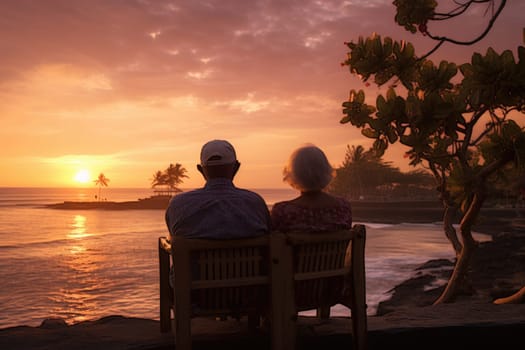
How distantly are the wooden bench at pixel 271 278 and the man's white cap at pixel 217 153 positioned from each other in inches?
18.4

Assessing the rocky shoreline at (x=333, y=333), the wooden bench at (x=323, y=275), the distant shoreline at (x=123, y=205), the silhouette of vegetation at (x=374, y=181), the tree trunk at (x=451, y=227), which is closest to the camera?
the wooden bench at (x=323, y=275)

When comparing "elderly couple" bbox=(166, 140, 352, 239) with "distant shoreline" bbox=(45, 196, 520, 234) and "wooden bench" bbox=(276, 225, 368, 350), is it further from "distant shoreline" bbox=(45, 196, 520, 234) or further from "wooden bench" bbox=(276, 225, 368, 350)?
"distant shoreline" bbox=(45, 196, 520, 234)

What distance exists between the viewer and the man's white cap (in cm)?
274

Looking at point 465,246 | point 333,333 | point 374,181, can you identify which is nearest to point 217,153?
point 333,333

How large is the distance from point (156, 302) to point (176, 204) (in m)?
12.8

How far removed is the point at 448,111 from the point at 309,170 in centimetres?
228

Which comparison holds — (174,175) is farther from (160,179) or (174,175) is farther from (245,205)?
(245,205)

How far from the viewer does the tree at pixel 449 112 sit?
13.7 feet

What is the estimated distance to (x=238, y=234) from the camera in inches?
102

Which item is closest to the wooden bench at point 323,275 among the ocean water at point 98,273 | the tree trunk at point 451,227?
the tree trunk at point 451,227

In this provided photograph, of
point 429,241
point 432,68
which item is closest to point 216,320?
point 432,68

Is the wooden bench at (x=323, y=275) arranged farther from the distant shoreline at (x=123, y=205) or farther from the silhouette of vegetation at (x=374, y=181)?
the distant shoreline at (x=123, y=205)

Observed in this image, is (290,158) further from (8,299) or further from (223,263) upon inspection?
(8,299)

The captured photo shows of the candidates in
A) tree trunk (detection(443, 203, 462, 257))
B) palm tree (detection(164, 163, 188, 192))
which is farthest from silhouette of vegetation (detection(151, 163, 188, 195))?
tree trunk (detection(443, 203, 462, 257))
